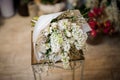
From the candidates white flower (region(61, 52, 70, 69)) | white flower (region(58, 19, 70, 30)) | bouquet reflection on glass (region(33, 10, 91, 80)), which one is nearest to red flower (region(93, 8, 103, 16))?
bouquet reflection on glass (region(33, 10, 91, 80))

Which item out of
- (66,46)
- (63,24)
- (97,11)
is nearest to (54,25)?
(63,24)

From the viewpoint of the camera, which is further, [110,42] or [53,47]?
[110,42]

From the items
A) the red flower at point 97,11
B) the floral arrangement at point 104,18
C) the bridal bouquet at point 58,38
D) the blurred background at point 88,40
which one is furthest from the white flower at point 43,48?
the red flower at point 97,11

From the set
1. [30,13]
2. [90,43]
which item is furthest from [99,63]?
[30,13]

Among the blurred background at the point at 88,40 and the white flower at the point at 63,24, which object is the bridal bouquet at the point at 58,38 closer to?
the white flower at the point at 63,24

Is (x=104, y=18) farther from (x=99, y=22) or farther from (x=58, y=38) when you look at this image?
(x=58, y=38)

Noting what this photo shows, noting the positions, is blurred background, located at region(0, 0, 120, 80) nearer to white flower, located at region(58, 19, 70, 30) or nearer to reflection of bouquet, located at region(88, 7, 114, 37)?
reflection of bouquet, located at region(88, 7, 114, 37)

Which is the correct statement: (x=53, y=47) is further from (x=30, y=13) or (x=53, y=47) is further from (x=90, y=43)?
(x=30, y=13)

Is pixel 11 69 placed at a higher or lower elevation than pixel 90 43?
lower
